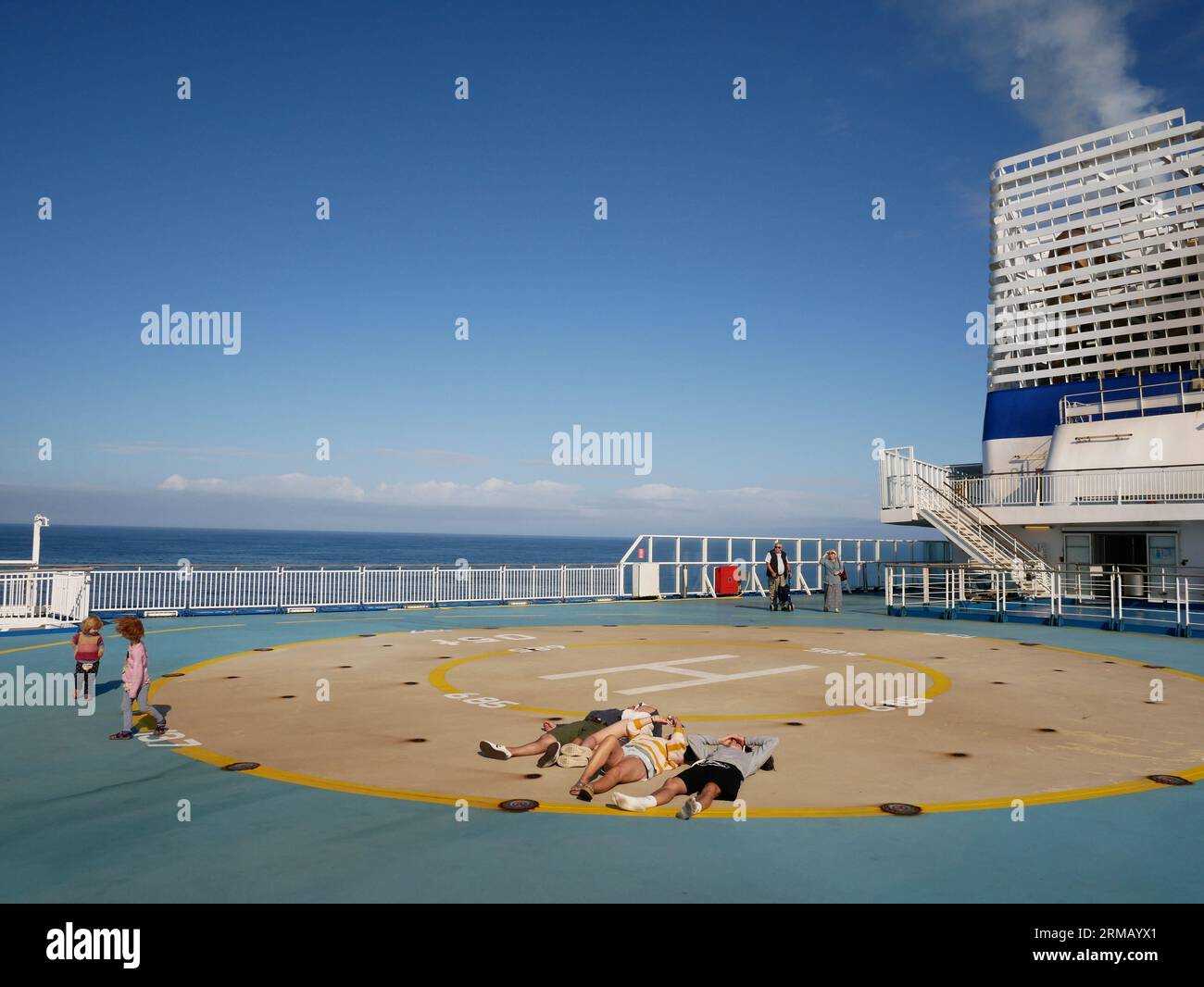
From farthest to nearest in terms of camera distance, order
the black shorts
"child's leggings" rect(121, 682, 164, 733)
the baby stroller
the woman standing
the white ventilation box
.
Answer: the white ventilation box → the woman standing → the baby stroller → "child's leggings" rect(121, 682, 164, 733) → the black shorts

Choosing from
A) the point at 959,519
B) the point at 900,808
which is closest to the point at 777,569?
the point at 959,519

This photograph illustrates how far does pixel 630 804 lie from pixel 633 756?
0.78 m

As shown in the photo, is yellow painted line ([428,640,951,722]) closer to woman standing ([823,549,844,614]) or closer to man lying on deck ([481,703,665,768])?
man lying on deck ([481,703,665,768])

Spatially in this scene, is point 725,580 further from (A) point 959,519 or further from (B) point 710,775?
(B) point 710,775

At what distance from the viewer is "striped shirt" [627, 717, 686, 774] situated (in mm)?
7074

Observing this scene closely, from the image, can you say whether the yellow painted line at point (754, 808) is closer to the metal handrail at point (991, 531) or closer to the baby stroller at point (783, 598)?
the baby stroller at point (783, 598)

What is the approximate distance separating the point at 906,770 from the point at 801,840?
230cm

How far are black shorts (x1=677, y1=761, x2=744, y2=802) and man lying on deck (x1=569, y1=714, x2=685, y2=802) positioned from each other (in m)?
0.48

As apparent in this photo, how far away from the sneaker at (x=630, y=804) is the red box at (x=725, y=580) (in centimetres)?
2437

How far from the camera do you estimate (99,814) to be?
6.12m

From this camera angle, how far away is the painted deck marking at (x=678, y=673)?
38.9ft

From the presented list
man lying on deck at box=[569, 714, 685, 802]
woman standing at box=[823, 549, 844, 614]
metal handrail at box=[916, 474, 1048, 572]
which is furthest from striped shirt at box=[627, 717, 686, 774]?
metal handrail at box=[916, 474, 1048, 572]

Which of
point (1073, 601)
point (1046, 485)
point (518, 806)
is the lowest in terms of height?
point (1073, 601)

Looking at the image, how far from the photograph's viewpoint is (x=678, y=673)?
1323 centimetres
